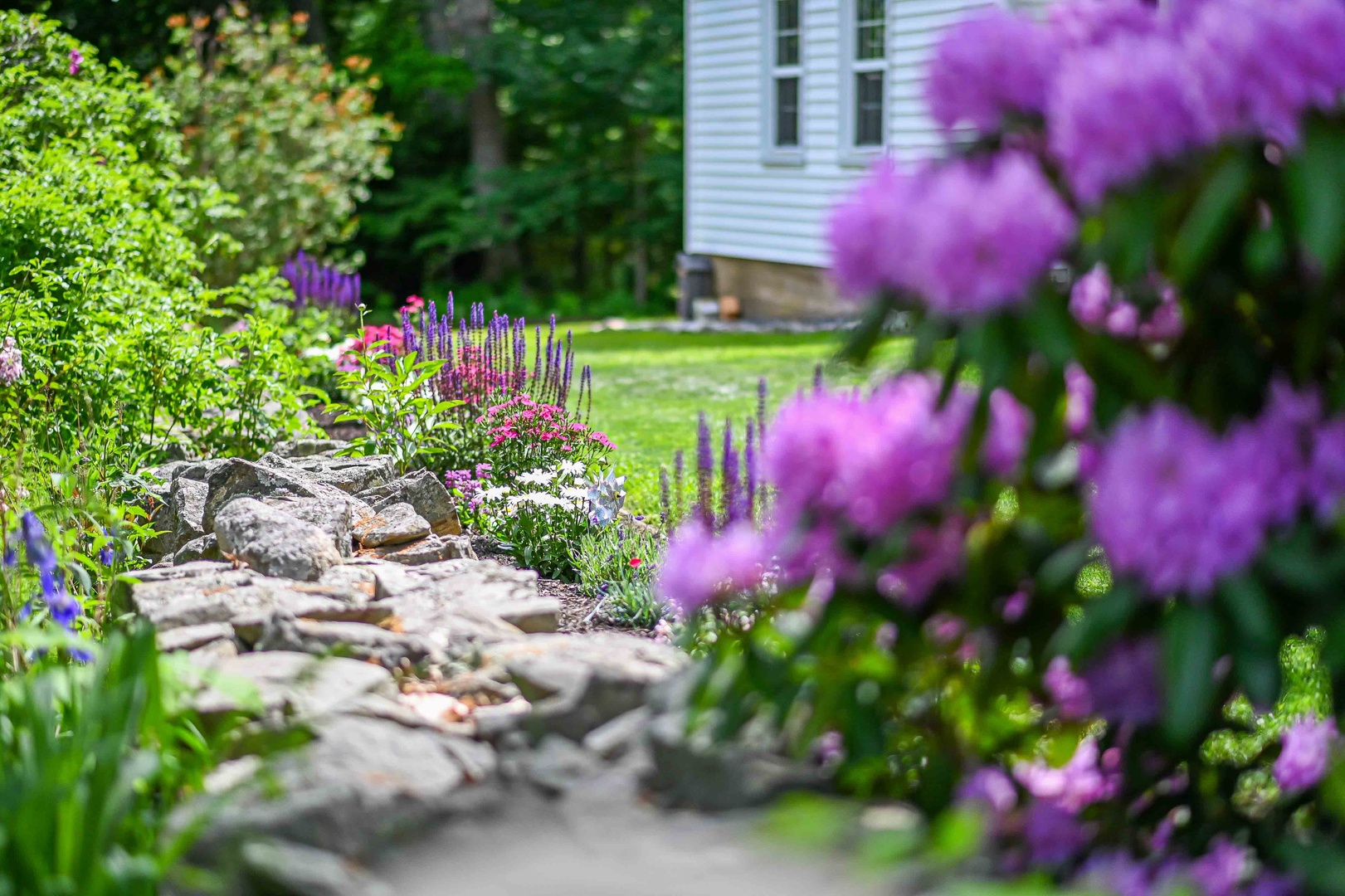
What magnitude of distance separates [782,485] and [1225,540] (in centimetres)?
52

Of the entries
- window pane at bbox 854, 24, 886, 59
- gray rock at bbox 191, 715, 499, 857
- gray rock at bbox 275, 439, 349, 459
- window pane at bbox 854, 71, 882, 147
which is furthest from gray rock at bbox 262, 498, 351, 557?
window pane at bbox 854, 24, 886, 59

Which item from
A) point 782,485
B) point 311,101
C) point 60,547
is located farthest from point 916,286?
point 311,101

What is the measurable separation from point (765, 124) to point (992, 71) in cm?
1160

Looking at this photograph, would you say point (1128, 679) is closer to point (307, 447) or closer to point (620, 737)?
point (620, 737)

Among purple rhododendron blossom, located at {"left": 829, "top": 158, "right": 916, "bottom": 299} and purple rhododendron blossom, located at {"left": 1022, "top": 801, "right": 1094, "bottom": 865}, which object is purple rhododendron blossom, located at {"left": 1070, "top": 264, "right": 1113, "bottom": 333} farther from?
purple rhododendron blossom, located at {"left": 1022, "top": 801, "right": 1094, "bottom": 865}

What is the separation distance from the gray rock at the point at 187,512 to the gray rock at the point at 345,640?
142 centimetres

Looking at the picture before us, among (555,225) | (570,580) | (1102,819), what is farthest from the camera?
(555,225)

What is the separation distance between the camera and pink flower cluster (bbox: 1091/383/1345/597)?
1407 mm

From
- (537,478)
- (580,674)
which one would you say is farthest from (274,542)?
(580,674)

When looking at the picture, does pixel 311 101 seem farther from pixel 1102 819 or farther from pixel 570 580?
pixel 1102 819

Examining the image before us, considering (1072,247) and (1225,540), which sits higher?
(1072,247)

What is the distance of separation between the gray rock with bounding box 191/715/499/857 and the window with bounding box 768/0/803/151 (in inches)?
437

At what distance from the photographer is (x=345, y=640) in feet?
9.12

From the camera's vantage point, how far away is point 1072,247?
1.53m
